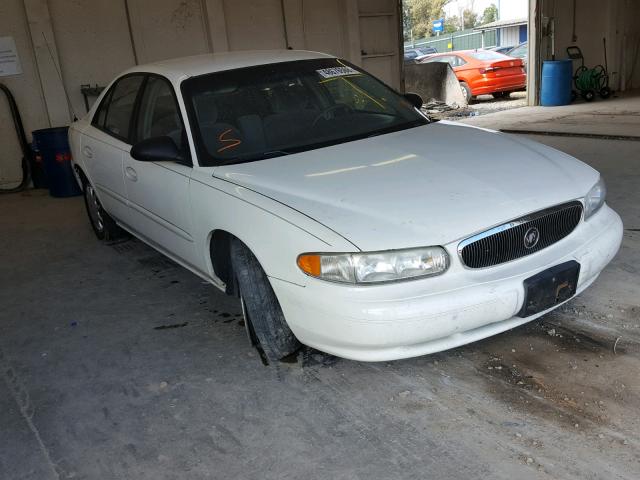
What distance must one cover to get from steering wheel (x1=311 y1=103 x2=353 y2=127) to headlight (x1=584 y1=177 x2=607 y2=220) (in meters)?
1.42

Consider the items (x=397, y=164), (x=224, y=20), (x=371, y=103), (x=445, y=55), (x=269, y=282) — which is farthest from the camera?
(x=445, y=55)

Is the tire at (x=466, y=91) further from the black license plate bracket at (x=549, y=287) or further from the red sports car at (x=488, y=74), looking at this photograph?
the black license plate bracket at (x=549, y=287)

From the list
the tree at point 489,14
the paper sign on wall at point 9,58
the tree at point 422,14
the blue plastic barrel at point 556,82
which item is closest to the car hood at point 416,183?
the paper sign on wall at point 9,58

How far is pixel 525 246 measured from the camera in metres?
2.46

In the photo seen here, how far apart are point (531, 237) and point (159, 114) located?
2.28 meters

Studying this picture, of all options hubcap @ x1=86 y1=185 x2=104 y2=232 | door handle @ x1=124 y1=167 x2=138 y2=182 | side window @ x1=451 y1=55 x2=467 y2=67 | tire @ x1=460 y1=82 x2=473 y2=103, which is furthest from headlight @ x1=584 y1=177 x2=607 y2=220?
side window @ x1=451 y1=55 x2=467 y2=67

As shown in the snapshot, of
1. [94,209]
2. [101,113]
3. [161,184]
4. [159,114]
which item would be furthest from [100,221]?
[161,184]

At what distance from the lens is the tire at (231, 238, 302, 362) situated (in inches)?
107

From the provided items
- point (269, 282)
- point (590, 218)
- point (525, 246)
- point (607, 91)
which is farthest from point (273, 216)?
point (607, 91)

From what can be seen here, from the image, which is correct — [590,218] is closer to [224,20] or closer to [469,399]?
[469,399]

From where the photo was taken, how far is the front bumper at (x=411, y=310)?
227 cm

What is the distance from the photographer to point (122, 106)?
4.17m

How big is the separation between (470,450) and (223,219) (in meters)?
1.45

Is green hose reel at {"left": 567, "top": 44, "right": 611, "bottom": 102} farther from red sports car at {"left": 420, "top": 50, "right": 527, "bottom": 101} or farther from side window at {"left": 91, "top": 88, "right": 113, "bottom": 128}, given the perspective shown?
side window at {"left": 91, "top": 88, "right": 113, "bottom": 128}
